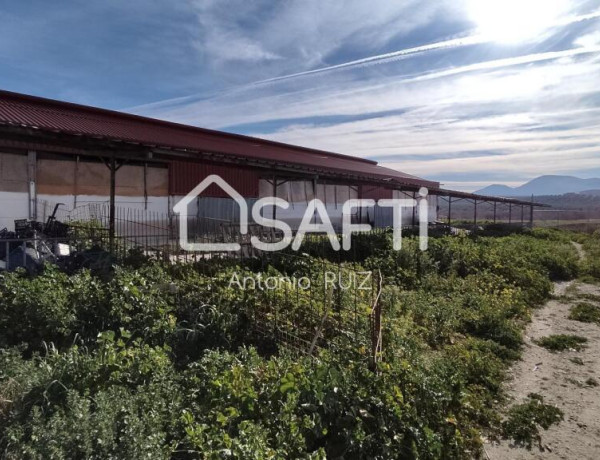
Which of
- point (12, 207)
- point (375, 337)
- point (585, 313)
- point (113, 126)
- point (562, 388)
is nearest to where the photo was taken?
point (375, 337)

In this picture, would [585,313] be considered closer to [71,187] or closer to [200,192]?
[200,192]

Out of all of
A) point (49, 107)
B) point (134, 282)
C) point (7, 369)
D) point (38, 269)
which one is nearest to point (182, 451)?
point (7, 369)

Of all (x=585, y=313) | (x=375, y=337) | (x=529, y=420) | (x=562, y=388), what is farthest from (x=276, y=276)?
(x=585, y=313)

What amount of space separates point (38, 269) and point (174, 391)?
5277mm

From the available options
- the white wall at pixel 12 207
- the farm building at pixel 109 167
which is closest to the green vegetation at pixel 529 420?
the farm building at pixel 109 167

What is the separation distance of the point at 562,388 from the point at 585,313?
442 cm

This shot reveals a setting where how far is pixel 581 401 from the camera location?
478cm

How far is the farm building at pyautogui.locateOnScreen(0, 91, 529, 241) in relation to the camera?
9195mm

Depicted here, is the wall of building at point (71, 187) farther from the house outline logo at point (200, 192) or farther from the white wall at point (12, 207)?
the house outline logo at point (200, 192)

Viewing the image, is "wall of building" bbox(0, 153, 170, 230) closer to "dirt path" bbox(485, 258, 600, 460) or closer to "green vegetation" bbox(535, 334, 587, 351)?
"dirt path" bbox(485, 258, 600, 460)

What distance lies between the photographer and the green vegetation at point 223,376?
2.71 m

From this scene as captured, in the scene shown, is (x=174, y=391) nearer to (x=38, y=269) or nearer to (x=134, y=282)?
(x=134, y=282)

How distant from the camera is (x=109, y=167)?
1098cm

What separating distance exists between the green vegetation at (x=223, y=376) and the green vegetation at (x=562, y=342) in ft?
1.75
